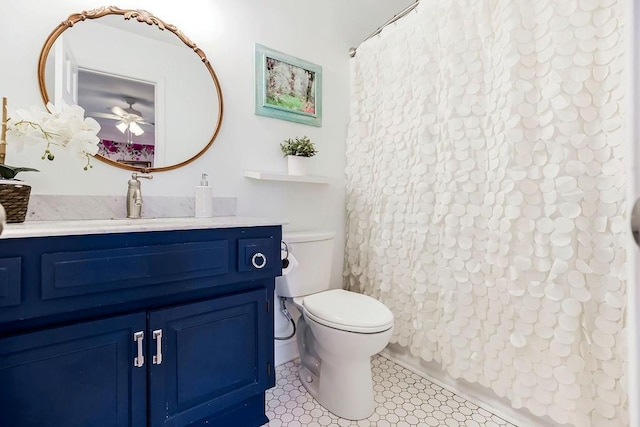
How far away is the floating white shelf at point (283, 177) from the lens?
5.45 ft

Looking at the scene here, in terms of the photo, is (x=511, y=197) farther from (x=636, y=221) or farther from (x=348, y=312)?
(x=636, y=221)

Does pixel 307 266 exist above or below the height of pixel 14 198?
below

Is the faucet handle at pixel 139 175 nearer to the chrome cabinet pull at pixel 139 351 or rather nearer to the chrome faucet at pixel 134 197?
the chrome faucet at pixel 134 197

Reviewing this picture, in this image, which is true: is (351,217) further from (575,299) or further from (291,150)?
(575,299)

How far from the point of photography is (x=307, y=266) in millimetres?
1716

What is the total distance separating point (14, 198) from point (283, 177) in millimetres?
1066

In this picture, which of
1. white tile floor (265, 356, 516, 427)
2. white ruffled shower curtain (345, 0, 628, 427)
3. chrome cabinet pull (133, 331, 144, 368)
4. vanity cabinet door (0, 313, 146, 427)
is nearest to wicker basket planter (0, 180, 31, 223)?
vanity cabinet door (0, 313, 146, 427)

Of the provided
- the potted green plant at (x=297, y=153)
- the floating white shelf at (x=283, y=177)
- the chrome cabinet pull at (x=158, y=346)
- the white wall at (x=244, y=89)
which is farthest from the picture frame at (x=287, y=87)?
the chrome cabinet pull at (x=158, y=346)

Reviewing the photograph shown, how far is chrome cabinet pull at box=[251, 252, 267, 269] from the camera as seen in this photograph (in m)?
1.23

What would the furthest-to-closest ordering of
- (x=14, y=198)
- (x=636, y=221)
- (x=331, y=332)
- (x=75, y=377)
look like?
(x=331, y=332) → (x=14, y=198) → (x=75, y=377) → (x=636, y=221)

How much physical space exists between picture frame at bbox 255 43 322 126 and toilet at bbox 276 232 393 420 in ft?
2.41

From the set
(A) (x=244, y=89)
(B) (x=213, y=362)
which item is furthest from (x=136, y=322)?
(A) (x=244, y=89)

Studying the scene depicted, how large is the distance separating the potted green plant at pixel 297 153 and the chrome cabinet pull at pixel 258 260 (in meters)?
0.68

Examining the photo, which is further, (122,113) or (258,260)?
(122,113)
